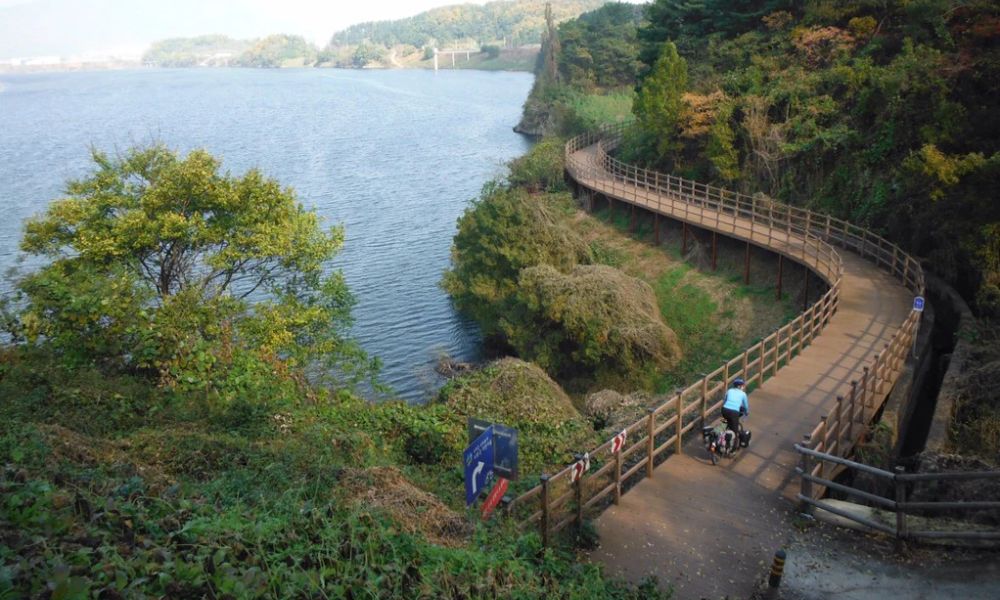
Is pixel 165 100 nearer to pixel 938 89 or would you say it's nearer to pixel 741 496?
pixel 938 89

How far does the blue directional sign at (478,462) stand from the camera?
9047 millimetres

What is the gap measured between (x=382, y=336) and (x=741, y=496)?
Answer: 69.1ft

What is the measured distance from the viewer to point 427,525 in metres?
9.04

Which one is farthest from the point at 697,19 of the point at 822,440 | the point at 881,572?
the point at 881,572

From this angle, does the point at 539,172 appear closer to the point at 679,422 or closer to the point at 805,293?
the point at 805,293

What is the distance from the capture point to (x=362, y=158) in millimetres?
63812

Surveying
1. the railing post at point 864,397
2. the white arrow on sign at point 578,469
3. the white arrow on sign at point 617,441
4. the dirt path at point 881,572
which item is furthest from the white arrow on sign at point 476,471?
the railing post at point 864,397

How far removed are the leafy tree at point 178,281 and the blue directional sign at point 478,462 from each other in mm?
6933

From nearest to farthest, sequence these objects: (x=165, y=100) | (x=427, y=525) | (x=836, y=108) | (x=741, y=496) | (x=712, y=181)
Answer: (x=427, y=525)
(x=741, y=496)
(x=836, y=108)
(x=712, y=181)
(x=165, y=100)

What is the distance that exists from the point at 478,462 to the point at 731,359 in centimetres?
1339

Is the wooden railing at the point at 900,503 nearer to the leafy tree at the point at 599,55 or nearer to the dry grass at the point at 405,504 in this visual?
the dry grass at the point at 405,504

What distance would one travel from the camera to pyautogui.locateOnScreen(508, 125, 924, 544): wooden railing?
10.9 metres

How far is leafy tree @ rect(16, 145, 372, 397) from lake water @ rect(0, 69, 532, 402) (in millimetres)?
7373

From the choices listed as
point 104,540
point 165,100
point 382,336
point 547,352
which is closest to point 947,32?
point 547,352
